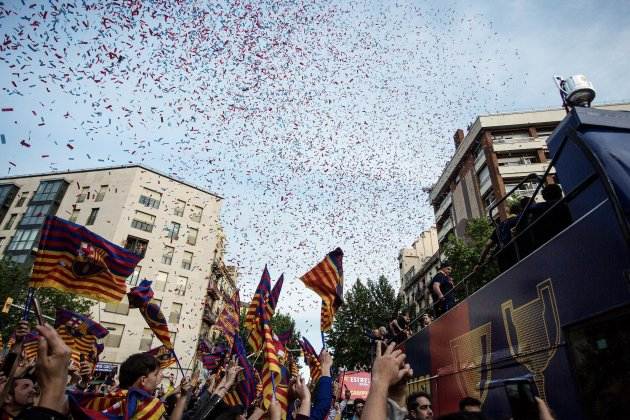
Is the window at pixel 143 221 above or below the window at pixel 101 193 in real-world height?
below

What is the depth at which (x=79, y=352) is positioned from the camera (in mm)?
8977

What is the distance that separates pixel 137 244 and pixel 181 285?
688cm

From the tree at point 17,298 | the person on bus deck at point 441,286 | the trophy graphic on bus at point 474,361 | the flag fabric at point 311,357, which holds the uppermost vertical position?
the tree at point 17,298

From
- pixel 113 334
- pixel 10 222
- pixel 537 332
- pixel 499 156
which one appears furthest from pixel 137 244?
pixel 537 332

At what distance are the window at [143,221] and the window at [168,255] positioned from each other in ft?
9.62

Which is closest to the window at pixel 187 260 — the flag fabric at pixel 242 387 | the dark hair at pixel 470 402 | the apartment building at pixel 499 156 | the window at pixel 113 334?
the window at pixel 113 334

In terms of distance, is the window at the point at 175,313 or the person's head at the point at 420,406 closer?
the person's head at the point at 420,406

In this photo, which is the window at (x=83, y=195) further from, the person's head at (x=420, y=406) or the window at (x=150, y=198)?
the person's head at (x=420, y=406)

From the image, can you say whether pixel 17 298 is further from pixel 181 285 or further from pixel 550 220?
pixel 550 220

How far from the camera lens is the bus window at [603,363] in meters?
2.53

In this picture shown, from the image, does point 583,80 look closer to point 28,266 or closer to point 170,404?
point 170,404

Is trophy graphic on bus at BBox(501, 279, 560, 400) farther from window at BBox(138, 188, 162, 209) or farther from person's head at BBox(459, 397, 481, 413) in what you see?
window at BBox(138, 188, 162, 209)

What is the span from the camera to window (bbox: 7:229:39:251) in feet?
138

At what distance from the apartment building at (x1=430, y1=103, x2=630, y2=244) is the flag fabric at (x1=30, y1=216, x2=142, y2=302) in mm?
31503
